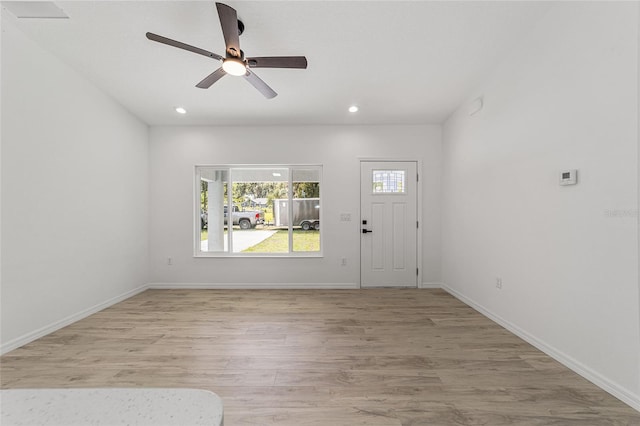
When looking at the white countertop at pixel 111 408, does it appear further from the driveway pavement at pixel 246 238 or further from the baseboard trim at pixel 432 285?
the baseboard trim at pixel 432 285

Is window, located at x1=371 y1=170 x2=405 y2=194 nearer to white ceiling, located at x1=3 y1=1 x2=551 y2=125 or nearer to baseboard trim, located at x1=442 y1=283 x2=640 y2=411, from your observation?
white ceiling, located at x1=3 y1=1 x2=551 y2=125

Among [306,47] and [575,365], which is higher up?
[306,47]

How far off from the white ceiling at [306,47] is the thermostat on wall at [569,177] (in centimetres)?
134

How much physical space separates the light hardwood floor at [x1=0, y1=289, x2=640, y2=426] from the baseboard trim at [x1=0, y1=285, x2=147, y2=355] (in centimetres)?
7

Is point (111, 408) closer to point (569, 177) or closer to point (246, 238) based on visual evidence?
point (569, 177)

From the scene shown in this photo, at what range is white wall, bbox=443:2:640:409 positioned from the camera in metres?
1.69

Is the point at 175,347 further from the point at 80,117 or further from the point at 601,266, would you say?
the point at 601,266

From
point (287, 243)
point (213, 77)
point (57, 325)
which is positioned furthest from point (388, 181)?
point (57, 325)

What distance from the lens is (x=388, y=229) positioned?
4375 millimetres

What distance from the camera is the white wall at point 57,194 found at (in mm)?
2359

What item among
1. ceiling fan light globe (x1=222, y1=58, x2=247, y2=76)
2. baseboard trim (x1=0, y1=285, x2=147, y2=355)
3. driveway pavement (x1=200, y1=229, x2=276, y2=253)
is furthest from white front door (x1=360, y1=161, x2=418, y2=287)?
baseboard trim (x1=0, y1=285, x2=147, y2=355)

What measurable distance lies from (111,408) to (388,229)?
4.19m

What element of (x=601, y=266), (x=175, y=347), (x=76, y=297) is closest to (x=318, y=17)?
(x=601, y=266)

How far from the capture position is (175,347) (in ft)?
7.82
